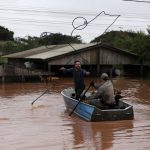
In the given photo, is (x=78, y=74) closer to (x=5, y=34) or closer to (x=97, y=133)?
(x=97, y=133)

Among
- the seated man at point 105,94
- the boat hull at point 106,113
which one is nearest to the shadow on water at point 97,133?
A: the boat hull at point 106,113

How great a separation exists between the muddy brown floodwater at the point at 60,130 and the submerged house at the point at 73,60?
1100cm

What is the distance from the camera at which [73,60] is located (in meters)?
36.5

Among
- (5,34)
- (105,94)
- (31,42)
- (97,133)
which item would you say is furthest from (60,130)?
(5,34)

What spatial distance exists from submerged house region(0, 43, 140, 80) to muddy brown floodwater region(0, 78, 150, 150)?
1100 cm

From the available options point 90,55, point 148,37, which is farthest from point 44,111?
point 148,37

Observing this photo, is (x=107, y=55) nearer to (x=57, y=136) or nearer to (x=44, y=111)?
(x=44, y=111)

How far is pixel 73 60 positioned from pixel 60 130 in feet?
77.5

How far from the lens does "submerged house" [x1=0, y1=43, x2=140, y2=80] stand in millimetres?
31844

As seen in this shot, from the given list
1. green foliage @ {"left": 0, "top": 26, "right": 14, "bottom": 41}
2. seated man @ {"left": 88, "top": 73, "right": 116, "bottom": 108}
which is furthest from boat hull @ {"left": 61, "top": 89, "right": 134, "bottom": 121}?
green foliage @ {"left": 0, "top": 26, "right": 14, "bottom": 41}

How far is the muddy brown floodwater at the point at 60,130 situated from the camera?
1078cm

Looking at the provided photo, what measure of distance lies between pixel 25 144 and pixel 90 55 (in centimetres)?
2628

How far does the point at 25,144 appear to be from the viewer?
35.7ft

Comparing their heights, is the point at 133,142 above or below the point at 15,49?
below
